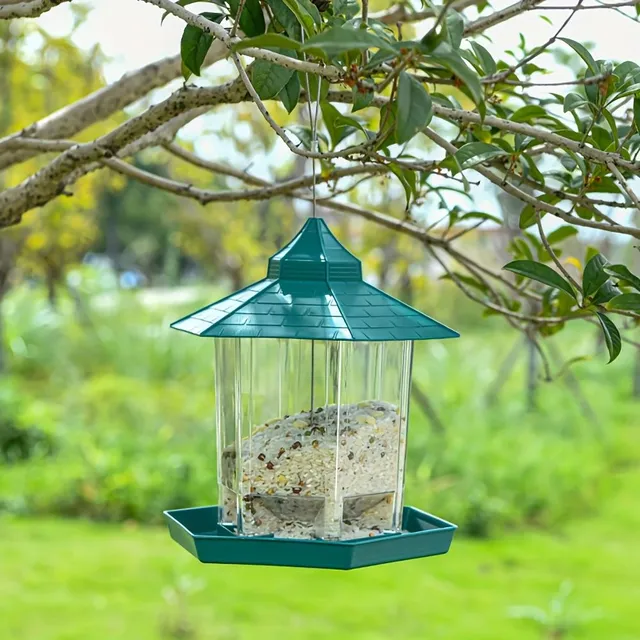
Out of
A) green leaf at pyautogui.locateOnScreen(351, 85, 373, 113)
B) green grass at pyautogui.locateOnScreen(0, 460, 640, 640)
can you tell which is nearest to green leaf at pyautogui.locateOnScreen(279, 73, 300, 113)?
green leaf at pyautogui.locateOnScreen(351, 85, 373, 113)

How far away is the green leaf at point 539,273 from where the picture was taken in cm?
108

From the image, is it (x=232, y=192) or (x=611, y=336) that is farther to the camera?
(x=232, y=192)

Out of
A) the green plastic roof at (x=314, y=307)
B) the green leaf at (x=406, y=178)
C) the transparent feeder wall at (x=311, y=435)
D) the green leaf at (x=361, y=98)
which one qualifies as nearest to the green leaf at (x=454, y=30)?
the green leaf at (x=361, y=98)

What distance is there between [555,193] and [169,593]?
278 centimetres

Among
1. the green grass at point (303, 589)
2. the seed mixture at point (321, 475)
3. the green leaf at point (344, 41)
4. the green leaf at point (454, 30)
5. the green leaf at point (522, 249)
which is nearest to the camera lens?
the green leaf at point (344, 41)

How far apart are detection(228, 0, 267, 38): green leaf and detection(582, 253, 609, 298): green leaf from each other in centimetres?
46

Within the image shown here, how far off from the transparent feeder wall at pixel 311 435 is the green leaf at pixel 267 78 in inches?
14.2

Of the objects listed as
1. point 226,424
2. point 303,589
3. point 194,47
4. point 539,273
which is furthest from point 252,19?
point 303,589

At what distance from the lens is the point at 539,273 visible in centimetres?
109

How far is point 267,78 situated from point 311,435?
0.45 meters

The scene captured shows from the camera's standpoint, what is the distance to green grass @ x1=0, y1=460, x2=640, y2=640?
11.0ft

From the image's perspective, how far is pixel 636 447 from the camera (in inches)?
216

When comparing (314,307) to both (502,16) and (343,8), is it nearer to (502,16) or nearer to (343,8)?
(343,8)

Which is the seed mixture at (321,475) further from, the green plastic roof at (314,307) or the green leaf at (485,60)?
the green leaf at (485,60)
